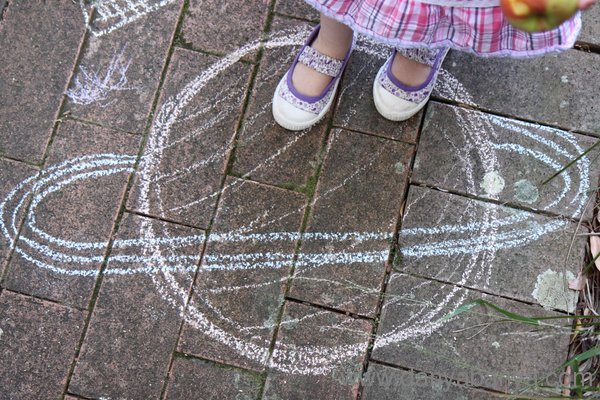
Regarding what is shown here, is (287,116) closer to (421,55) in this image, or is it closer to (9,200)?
(421,55)

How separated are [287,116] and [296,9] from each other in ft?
1.27

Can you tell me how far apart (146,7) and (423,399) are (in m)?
1.49

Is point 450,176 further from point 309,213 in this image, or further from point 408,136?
point 309,213

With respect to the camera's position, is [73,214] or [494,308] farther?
[73,214]

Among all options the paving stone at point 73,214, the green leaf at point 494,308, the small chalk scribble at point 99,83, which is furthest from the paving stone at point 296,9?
the green leaf at point 494,308

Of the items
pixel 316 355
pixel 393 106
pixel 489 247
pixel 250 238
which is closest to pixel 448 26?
pixel 393 106

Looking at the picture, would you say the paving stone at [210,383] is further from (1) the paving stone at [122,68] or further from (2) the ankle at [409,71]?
(2) the ankle at [409,71]

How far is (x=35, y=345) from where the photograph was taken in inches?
72.7

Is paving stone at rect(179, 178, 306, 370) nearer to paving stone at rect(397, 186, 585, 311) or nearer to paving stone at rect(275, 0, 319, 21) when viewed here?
paving stone at rect(397, 186, 585, 311)

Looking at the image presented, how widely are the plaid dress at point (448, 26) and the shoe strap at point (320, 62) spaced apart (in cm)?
41

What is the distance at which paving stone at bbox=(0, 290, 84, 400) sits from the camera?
1.82 metres

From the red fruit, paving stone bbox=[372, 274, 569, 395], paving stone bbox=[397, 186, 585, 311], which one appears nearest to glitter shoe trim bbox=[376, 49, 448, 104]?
paving stone bbox=[397, 186, 585, 311]

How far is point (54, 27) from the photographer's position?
203cm

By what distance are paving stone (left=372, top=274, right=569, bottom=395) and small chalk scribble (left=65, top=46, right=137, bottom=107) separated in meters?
1.08
